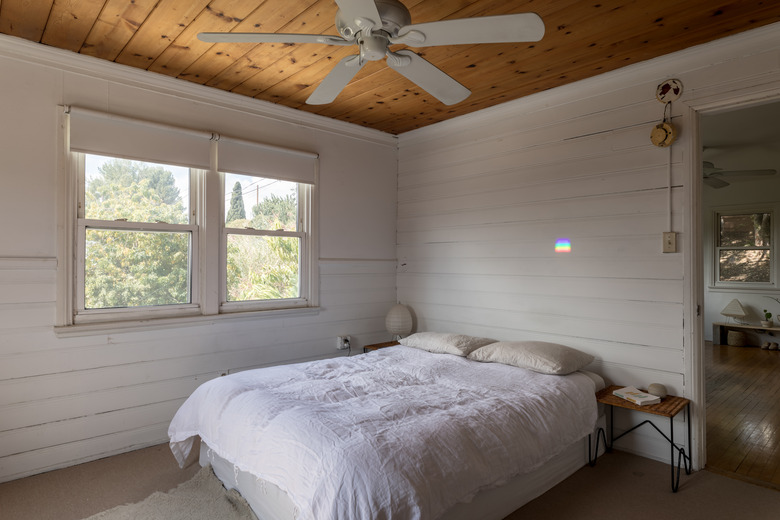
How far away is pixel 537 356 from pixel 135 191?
9.57ft

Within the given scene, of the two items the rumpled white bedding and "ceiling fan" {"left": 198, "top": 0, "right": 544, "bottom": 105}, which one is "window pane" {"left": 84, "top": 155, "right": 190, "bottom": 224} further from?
"ceiling fan" {"left": 198, "top": 0, "right": 544, "bottom": 105}

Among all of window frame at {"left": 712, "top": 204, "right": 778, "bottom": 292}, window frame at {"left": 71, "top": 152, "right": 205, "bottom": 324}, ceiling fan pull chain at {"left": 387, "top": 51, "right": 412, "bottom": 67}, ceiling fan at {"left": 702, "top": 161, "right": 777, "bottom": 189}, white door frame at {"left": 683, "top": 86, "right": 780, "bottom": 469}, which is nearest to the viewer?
ceiling fan pull chain at {"left": 387, "top": 51, "right": 412, "bottom": 67}

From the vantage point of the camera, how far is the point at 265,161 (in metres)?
3.56

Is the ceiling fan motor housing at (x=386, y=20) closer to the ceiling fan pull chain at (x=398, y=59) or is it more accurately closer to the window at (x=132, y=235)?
the ceiling fan pull chain at (x=398, y=59)

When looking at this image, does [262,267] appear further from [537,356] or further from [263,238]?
[537,356]

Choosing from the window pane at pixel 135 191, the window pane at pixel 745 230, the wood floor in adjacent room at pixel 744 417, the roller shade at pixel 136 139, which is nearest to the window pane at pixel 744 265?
the window pane at pixel 745 230

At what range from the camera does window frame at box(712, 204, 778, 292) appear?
630 cm

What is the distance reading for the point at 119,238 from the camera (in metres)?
2.94

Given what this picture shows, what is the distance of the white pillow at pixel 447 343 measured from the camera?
3.26 meters

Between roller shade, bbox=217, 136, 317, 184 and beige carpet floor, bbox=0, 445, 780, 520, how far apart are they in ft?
7.01

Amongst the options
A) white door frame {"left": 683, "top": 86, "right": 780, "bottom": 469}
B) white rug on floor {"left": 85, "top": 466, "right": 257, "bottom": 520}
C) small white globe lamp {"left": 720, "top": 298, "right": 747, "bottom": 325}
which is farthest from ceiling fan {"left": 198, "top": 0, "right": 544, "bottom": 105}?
small white globe lamp {"left": 720, "top": 298, "right": 747, "bottom": 325}

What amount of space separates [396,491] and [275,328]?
2.30 m

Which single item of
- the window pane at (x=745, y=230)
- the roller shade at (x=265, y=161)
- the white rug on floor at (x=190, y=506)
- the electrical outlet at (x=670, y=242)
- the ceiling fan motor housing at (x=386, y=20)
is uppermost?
the ceiling fan motor housing at (x=386, y=20)

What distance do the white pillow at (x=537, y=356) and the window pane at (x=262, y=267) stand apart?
1690 mm
